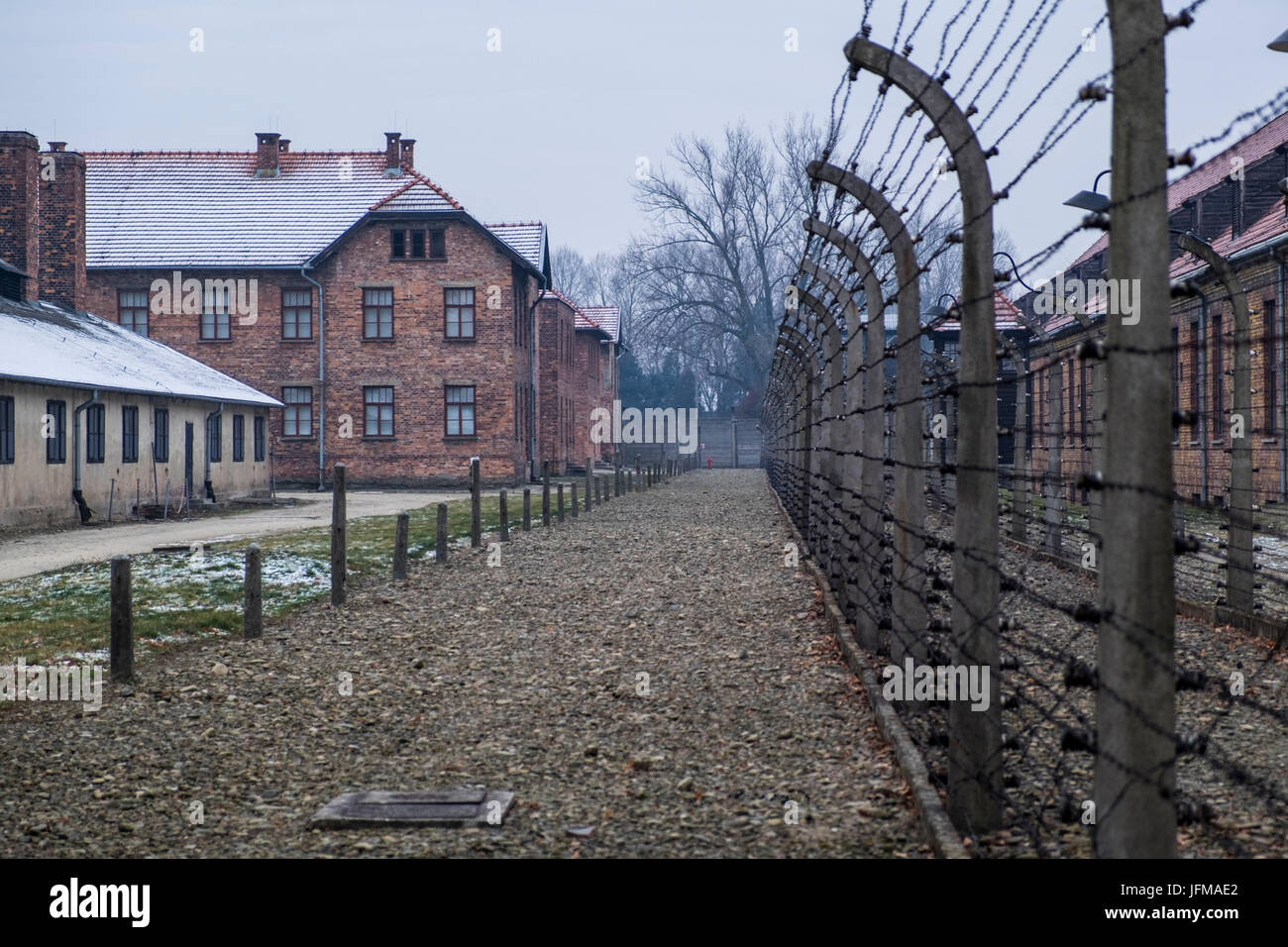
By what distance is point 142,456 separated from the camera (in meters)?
26.4

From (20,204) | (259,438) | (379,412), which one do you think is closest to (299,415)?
(379,412)

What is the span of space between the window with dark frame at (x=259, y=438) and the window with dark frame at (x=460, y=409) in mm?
6804

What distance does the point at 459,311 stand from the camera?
3891 cm

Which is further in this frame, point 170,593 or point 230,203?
point 230,203

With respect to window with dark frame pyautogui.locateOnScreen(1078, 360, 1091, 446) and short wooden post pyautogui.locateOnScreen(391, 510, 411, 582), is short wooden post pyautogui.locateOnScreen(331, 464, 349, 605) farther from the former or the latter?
window with dark frame pyautogui.locateOnScreen(1078, 360, 1091, 446)

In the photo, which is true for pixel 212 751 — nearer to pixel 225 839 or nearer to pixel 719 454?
pixel 225 839

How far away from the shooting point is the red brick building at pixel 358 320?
127 ft

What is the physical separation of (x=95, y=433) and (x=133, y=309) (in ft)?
53.7

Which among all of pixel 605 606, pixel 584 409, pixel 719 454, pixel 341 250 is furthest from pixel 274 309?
pixel 719 454

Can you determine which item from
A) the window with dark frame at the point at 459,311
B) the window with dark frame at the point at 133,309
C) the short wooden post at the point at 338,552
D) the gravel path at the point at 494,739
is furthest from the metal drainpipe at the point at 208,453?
the gravel path at the point at 494,739

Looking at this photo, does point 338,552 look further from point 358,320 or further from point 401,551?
point 358,320

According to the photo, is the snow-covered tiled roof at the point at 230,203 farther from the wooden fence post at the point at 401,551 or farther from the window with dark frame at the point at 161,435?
the wooden fence post at the point at 401,551

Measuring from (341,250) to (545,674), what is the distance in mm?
32463

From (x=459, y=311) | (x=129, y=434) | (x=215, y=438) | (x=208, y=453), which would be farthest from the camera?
(x=459, y=311)
